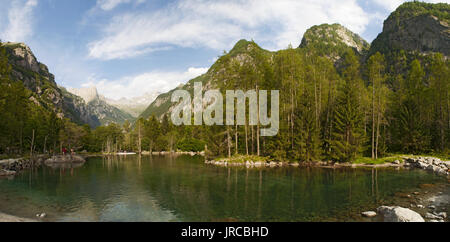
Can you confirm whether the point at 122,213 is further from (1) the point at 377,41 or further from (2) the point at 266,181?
(1) the point at 377,41

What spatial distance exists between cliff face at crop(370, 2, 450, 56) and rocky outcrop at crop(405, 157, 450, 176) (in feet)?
365

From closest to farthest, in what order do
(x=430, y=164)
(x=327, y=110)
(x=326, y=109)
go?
(x=430, y=164) < (x=327, y=110) < (x=326, y=109)

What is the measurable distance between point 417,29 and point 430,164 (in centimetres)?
13297

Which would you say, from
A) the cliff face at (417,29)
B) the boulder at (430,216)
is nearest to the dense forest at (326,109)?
the boulder at (430,216)

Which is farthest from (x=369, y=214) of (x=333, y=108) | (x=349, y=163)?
(x=333, y=108)

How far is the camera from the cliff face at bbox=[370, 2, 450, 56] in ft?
415

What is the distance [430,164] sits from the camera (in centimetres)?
4222

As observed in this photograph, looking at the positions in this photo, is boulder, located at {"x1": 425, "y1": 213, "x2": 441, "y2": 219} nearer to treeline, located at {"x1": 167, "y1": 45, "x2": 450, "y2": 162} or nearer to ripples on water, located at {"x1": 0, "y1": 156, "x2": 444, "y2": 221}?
ripples on water, located at {"x1": 0, "y1": 156, "x2": 444, "y2": 221}

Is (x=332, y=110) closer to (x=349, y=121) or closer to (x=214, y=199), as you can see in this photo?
(x=349, y=121)

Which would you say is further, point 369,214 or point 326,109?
point 326,109

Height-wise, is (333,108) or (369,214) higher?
(333,108)

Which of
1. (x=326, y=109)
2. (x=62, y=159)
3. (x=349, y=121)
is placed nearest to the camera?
(x=349, y=121)
